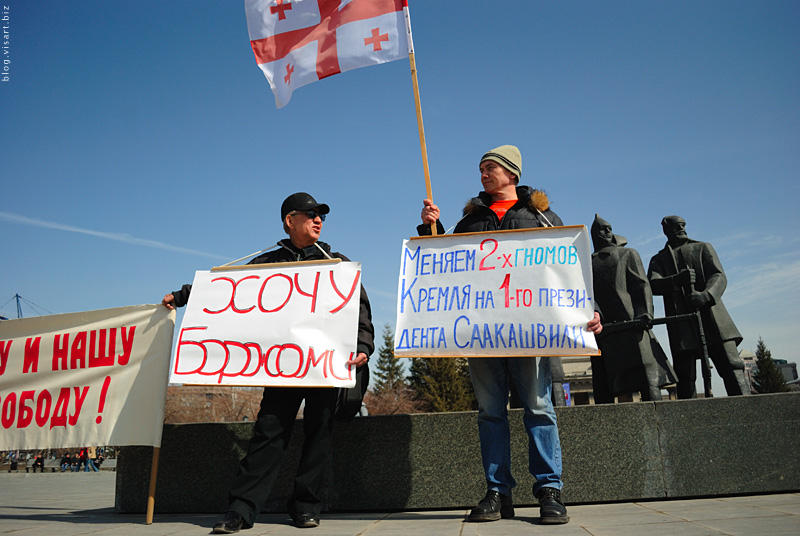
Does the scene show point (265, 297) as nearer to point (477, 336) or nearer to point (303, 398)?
point (303, 398)

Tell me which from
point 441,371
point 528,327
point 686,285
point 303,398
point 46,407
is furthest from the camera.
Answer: point 441,371

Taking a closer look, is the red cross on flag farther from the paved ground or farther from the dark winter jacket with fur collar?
the paved ground

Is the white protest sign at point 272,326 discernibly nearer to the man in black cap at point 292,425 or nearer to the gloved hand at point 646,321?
the man in black cap at point 292,425

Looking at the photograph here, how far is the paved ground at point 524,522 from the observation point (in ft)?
9.91

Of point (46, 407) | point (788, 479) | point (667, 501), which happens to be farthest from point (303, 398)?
point (788, 479)

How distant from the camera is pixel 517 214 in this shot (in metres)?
4.27

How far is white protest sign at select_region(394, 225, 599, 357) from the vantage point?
12.8 ft

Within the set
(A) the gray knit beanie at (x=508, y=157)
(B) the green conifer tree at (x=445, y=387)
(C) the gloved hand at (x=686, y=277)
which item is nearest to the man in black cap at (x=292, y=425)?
(A) the gray knit beanie at (x=508, y=157)

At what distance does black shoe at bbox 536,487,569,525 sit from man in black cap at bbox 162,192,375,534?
4.62 feet

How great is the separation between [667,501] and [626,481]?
0.30m

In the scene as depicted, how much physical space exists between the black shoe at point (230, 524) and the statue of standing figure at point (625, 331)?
4.81 m

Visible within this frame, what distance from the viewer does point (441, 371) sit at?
63312 millimetres

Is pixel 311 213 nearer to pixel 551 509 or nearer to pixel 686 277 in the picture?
pixel 551 509

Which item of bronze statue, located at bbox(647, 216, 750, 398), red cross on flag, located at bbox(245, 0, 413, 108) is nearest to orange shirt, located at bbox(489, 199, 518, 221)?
red cross on flag, located at bbox(245, 0, 413, 108)
